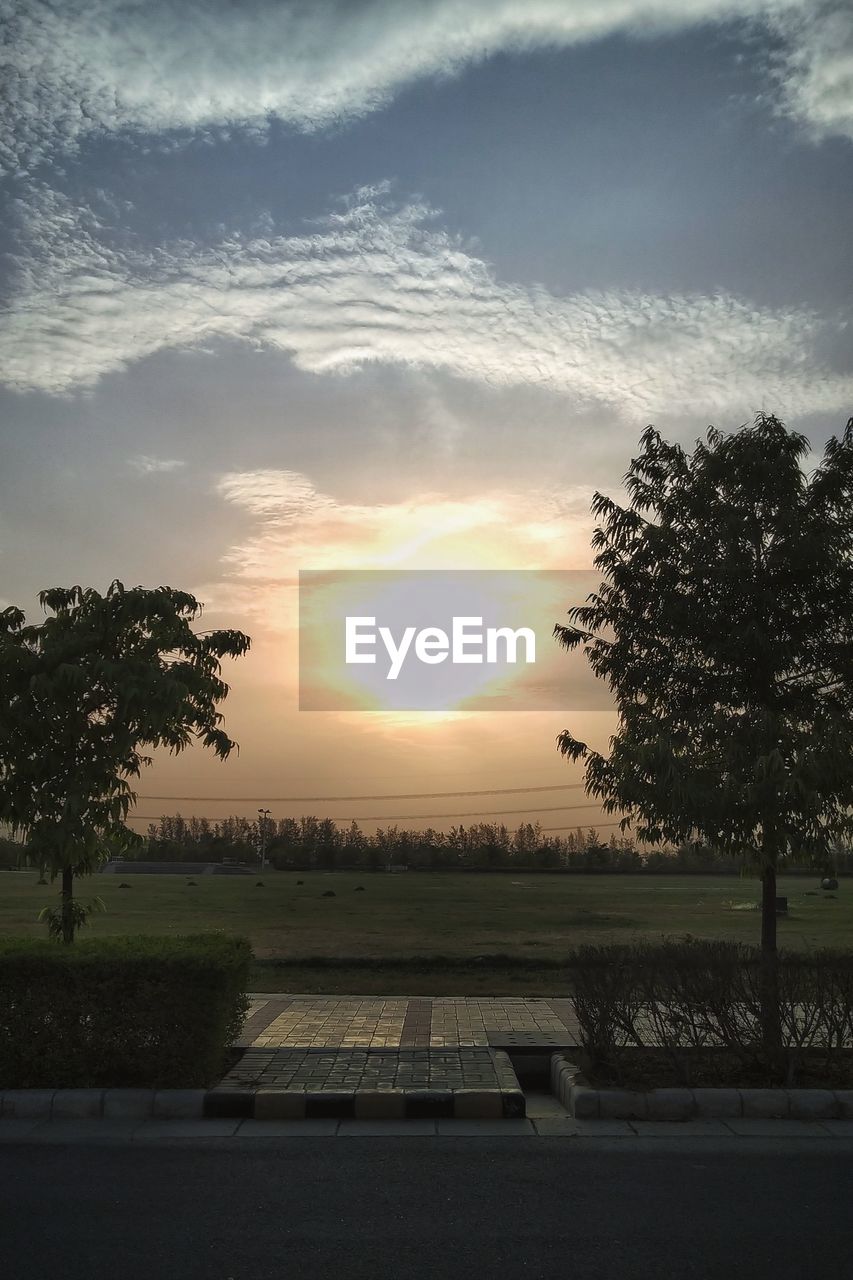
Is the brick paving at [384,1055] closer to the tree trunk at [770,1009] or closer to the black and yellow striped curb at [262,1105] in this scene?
the black and yellow striped curb at [262,1105]

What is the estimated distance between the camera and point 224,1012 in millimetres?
9133

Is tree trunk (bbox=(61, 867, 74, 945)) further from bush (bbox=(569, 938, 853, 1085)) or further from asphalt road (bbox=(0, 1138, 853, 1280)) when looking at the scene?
bush (bbox=(569, 938, 853, 1085))

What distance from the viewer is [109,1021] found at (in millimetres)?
8797

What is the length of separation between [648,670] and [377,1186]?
291 inches

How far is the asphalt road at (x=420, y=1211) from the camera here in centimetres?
546

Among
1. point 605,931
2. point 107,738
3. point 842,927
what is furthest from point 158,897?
point 107,738

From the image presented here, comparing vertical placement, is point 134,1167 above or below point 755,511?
below

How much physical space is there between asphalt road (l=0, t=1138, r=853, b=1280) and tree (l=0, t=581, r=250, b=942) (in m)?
4.77

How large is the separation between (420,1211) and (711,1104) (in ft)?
10.7

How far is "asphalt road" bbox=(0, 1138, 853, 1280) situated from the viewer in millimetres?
5457

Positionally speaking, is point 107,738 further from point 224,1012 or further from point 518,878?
point 518,878

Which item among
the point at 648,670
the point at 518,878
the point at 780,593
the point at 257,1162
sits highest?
the point at 780,593

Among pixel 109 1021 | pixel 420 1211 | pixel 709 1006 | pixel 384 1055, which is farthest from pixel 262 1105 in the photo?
pixel 709 1006

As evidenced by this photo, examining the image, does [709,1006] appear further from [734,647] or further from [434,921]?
[434,921]
